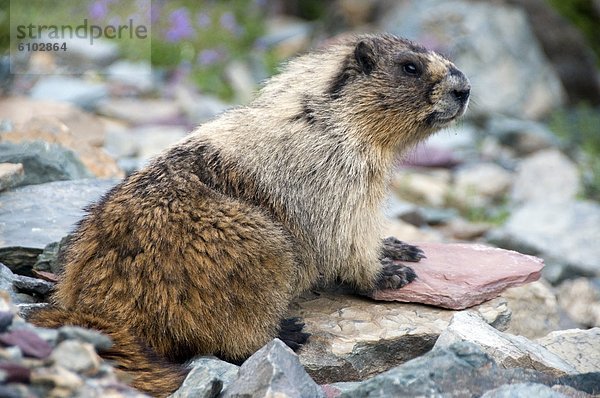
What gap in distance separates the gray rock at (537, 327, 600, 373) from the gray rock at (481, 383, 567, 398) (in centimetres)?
175

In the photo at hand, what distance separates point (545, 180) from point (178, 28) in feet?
24.7

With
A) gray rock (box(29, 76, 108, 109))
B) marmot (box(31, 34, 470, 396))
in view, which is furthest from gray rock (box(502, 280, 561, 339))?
gray rock (box(29, 76, 108, 109))

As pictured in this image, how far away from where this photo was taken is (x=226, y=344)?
5.51 m

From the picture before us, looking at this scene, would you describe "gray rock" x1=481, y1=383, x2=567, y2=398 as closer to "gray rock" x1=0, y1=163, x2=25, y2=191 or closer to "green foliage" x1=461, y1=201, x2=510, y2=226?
"gray rock" x1=0, y1=163, x2=25, y2=191

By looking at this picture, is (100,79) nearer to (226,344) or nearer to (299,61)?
(299,61)

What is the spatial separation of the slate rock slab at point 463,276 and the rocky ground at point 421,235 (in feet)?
0.05

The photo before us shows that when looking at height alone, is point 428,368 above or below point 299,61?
below

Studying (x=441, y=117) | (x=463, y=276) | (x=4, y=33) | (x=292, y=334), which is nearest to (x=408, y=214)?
(x=463, y=276)

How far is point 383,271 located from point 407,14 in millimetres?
12550

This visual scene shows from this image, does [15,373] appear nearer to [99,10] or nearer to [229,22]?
[99,10]

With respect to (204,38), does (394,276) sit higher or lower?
lower

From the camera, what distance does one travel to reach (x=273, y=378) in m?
4.52

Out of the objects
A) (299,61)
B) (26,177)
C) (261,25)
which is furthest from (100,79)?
(299,61)

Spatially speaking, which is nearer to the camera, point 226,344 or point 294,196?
point 226,344
